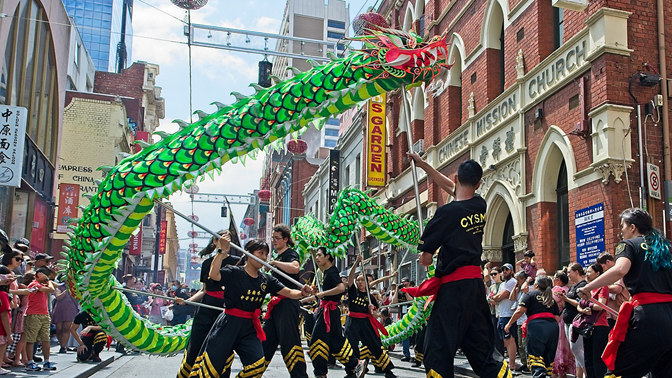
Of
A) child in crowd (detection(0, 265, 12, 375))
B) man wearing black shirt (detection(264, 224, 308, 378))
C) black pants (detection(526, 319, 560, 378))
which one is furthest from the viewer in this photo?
black pants (detection(526, 319, 560, 378))

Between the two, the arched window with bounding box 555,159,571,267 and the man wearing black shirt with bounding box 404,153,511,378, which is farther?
the arched window with bounding box 555,159,571,267

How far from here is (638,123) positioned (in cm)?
1248

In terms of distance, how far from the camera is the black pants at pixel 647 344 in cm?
546

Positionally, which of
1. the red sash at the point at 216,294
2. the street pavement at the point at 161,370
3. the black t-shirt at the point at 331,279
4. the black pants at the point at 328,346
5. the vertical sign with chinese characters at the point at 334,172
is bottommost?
the street pavement at the point at 161,370

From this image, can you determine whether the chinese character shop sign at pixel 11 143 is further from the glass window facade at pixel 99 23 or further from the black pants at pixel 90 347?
the glass window facade at pixel 99 23

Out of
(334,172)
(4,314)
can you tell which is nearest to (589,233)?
(4,314)

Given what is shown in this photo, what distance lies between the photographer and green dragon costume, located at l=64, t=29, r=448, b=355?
6.52 meters

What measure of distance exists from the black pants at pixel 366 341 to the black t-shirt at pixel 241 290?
3807 mm

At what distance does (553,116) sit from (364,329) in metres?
6.78

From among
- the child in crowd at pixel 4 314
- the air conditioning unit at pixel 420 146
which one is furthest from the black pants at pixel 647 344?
the air conditioning unit at pixel 420 146

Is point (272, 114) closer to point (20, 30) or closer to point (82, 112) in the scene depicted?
point (20, 30)

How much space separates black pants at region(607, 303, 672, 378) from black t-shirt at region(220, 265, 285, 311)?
3334mm

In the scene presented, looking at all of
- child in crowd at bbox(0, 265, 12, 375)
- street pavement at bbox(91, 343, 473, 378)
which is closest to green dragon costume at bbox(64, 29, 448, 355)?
child in crowd at bbox(0, 265, 12, 375)

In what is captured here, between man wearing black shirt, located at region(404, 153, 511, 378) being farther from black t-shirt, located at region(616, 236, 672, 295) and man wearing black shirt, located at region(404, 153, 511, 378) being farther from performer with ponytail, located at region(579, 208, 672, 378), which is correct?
black t-shirt, located at region(616, 236, 672, 295)
